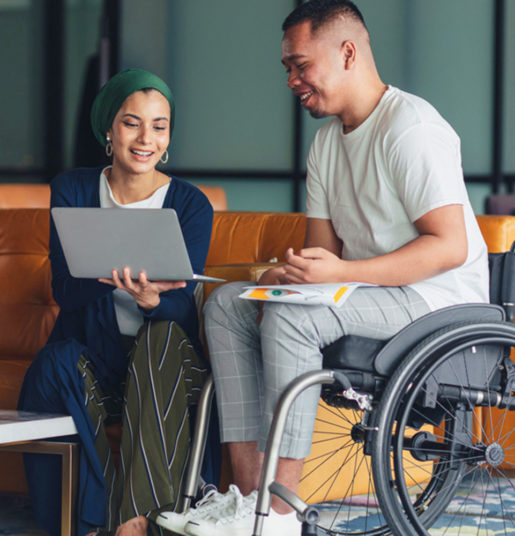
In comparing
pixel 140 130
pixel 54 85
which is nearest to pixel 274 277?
pixel 140 130

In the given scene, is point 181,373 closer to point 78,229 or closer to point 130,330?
point 130,330

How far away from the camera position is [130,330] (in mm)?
1953

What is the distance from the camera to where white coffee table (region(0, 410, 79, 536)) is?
5.69 ft

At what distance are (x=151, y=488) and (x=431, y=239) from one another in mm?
738

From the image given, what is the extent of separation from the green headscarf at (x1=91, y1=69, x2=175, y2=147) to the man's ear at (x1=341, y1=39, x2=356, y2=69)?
504 mm

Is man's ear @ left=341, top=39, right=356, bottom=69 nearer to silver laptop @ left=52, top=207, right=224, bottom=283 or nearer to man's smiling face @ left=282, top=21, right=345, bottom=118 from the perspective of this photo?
man's smiling face @ left=282, top=21, right=345, bottom=118

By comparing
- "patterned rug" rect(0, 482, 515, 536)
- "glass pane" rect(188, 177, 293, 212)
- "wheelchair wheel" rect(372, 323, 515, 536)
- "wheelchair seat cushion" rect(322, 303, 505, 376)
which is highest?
"glass pane" rect(188, 177, 293, 212)

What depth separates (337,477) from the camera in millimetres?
2092

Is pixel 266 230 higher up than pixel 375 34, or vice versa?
pixel 375 34

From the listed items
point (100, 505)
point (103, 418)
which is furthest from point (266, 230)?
point (100, 505)

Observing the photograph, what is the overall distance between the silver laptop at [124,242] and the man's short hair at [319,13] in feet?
1.60

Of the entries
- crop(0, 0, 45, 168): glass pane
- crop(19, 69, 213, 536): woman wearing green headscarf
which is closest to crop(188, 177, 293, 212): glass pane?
crop(0, 0, 45, 168): glass pane

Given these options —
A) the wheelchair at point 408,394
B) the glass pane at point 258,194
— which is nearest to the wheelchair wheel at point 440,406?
the wheelchair at point 408,394

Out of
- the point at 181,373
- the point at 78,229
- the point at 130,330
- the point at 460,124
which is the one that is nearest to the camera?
the point at 78,229
